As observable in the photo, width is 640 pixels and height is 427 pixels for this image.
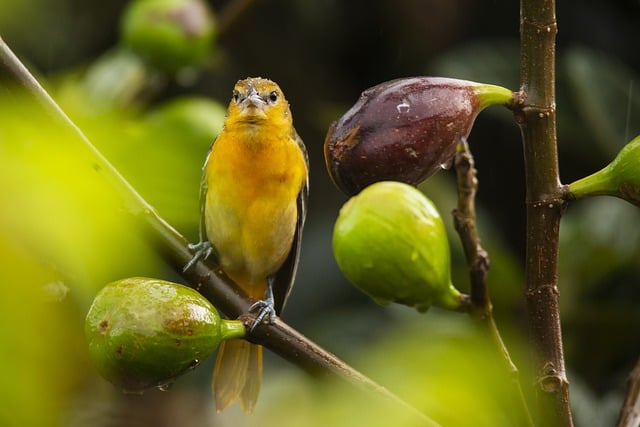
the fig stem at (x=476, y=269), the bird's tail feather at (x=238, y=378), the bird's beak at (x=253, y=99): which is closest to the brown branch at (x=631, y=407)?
the fig stem at (x=476, y=269)

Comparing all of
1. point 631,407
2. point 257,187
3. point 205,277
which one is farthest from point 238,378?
point 631,407

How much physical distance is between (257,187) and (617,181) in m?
1.04

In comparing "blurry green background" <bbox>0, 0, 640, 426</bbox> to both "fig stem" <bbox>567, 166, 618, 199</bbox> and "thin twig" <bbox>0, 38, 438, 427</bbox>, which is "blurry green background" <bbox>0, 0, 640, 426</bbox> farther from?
"fig stem" <bbox>567, 166, 618, 199</bbox>

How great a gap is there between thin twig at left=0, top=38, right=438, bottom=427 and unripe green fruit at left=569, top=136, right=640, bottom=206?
24cm

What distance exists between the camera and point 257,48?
2521mm

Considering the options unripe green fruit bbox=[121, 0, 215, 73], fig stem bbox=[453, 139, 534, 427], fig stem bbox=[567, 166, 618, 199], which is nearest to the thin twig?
fig stem bbox=[453, 139, 534, 427]

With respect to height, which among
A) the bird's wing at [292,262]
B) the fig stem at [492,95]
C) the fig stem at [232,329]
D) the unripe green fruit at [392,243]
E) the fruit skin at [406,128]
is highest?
the fig stem at [492,95]

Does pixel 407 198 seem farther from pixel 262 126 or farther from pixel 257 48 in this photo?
pixel 257 48

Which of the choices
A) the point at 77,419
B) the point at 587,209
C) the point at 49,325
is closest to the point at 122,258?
the point at 49,325

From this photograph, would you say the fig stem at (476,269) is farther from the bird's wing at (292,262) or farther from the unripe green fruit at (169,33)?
the unripe green fruit at (169,33)

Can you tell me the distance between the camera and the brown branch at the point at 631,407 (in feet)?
2.86

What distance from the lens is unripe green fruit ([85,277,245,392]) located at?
758mm

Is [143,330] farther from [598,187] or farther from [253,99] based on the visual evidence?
[253,99]

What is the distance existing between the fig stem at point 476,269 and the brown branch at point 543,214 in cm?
2
